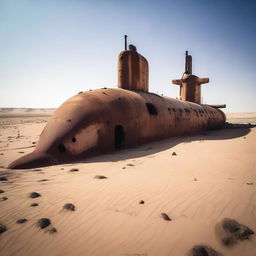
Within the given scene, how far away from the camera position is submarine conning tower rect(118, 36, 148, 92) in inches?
348

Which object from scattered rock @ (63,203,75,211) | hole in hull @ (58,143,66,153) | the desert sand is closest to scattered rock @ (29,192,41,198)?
the desert sand

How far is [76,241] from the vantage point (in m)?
1.82

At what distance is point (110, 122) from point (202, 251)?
14.8 ft

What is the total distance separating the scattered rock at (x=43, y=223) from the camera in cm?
203

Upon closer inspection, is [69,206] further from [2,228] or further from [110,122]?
[110,122]

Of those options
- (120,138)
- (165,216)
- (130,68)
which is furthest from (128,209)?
(130,68)

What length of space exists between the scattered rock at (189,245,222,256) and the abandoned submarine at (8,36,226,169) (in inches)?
153

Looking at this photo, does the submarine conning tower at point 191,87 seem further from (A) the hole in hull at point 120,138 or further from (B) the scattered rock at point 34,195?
(B) the scattered rock at point 34,195

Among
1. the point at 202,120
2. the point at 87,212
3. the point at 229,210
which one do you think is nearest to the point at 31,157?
the point at 87,212

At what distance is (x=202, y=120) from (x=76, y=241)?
11.7m

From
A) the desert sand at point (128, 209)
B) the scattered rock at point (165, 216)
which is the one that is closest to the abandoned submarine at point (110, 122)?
the desert sand at point (128, 209)

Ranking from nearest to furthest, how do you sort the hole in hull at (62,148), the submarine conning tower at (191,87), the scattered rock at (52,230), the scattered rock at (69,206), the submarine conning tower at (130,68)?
the scattered rock at (52,230), the scattered rock at (69,206), the hole in hull at (62,148), the submarine conning tower at (130,68), the submarine conning tower at (191,87)

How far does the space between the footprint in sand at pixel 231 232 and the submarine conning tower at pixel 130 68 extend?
25.0 ft

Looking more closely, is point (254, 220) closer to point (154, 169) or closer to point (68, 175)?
point (154, 169)
